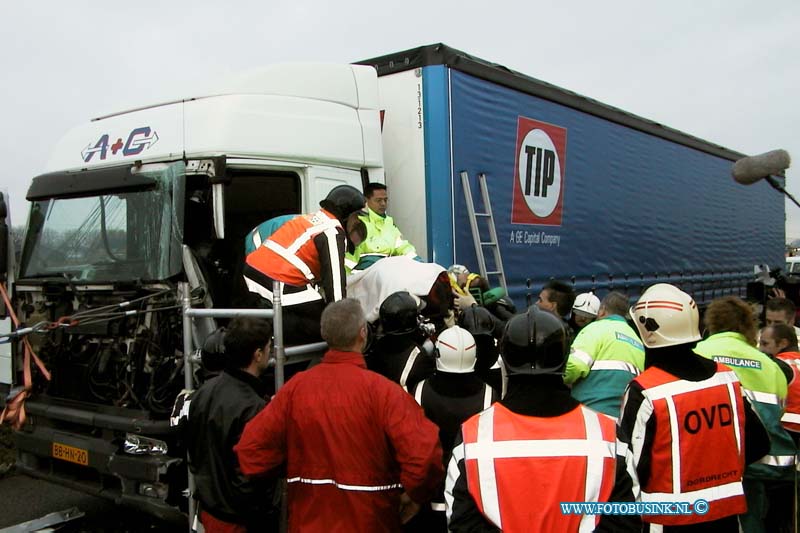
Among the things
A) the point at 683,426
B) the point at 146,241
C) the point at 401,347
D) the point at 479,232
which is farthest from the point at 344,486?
the point at 479,232

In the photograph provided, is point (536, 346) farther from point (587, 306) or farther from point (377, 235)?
Result: point (587, 306)

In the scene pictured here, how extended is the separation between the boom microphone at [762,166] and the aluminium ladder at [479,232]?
9.02ft

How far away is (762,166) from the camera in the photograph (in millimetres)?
3307

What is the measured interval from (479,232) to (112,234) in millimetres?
3057

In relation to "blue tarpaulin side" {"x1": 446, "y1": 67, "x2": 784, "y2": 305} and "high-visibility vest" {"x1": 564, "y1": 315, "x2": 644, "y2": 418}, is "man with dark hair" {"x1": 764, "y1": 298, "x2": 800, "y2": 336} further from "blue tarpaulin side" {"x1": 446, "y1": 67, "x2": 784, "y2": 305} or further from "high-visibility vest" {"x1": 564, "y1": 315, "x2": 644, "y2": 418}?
"blue tarpaulin side" {"x1": 446, "y1": 67, "x2": 784, "y2": 305}

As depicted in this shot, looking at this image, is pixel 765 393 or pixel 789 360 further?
pixel 789 360

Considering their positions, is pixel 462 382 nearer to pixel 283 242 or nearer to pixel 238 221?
pixel 283 242

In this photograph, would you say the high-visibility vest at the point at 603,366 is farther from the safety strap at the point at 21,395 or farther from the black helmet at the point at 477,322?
the safety strap at the point at 21,395

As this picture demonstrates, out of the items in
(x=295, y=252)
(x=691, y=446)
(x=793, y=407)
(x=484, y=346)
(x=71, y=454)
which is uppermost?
(x=295, y=252)

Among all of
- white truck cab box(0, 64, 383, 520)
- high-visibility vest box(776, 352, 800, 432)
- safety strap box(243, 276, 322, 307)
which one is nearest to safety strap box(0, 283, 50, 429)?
white truck cab box(0, 64, 383, 520)

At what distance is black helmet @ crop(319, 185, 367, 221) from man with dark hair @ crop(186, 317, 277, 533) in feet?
3.65

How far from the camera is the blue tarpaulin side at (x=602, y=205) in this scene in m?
6.20

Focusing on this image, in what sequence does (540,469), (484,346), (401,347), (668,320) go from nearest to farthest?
(540,469) < (668,320) < (401,347) < (484,346)

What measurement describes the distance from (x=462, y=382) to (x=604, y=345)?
4.12 feet
